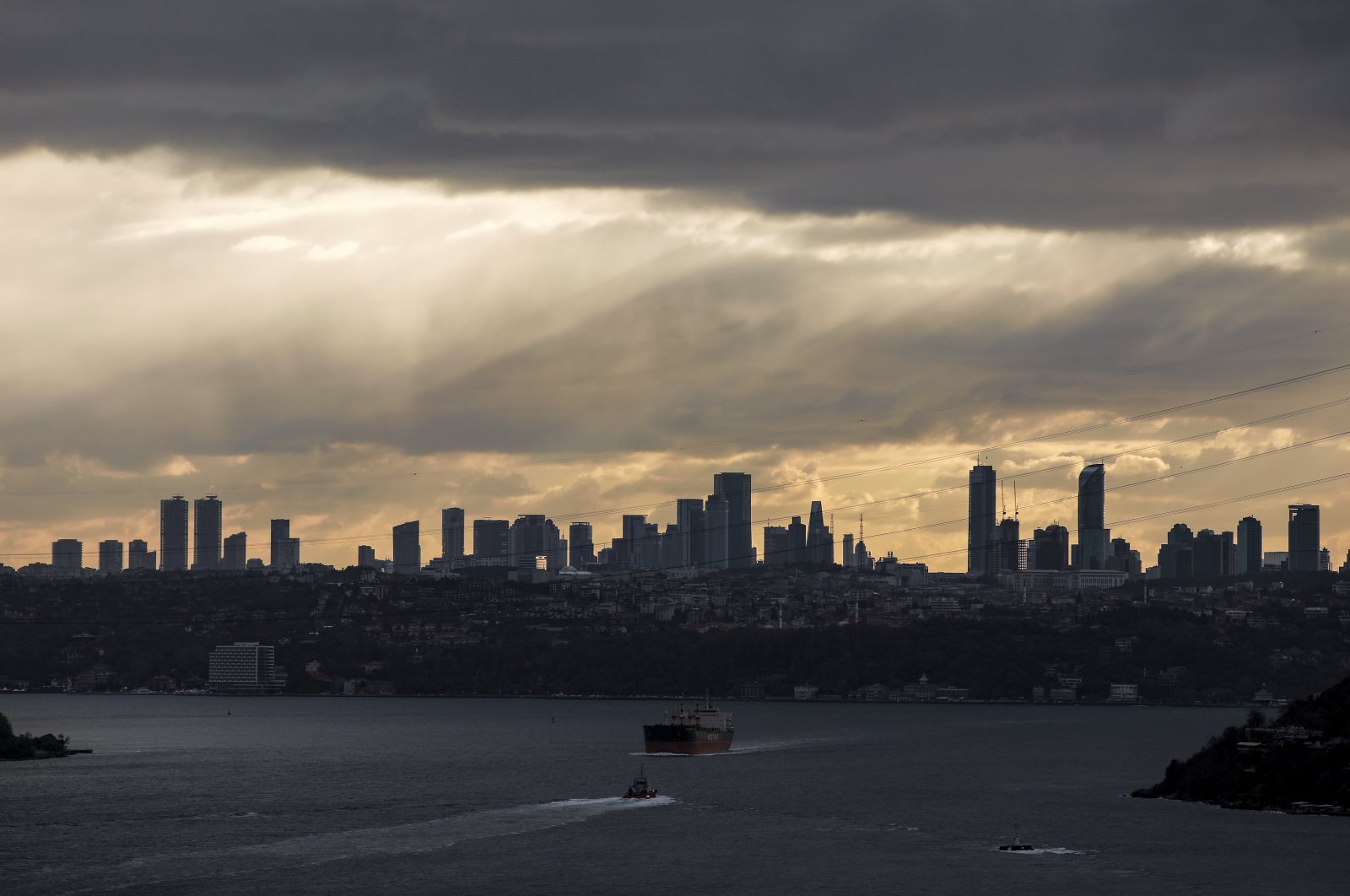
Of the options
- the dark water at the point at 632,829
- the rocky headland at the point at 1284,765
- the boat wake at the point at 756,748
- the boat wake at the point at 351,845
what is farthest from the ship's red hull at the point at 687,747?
the rocky headland at the point at 1284,765

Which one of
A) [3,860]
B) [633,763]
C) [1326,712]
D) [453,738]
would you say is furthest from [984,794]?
[453,738]

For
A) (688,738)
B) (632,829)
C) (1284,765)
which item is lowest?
(688,738)

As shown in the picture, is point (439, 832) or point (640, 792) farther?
point (640, 792)

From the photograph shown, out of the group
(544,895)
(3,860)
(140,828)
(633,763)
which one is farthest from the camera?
(633,763)

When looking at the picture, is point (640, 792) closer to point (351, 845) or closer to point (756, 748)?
point (351, 845)

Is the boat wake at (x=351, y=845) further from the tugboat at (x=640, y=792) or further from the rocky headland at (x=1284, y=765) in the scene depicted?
the rocky headland at (x=1284, y=765)

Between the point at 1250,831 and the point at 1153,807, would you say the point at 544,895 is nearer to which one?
the point at 1250,831

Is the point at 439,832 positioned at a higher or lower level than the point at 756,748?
higher

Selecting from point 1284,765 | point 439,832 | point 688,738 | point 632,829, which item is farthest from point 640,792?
point 688,738
